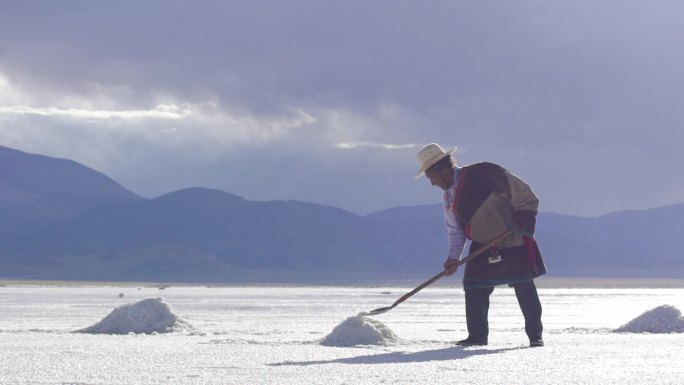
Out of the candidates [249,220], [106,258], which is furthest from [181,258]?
[249,220]

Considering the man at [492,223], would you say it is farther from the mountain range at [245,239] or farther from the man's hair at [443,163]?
the mountain range at [245,239]

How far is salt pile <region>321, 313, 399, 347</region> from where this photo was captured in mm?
6520

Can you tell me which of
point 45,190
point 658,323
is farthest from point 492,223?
point 45,190

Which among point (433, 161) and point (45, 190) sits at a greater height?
point (45, 190)

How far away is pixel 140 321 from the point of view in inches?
314

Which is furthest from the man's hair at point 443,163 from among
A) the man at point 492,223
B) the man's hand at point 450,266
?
the man's hand at point 450,266

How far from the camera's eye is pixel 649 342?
655 cm

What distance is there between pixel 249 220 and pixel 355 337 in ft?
393

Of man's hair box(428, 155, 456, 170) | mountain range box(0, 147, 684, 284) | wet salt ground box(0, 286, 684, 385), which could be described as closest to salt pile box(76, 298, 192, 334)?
wet salt ground box(0, 286, 684, 385)

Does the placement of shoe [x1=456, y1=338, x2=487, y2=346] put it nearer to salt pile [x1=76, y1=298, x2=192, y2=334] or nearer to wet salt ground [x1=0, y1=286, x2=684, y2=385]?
wet salt ground [x1=0, y1=286, x2=684, y2=385]

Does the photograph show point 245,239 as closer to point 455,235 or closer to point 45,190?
point 45,190

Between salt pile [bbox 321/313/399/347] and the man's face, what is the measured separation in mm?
917

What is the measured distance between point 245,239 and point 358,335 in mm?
113405

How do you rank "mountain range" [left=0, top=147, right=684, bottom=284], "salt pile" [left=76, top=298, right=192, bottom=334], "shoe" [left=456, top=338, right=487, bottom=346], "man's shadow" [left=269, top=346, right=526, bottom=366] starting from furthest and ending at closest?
1. "mountain range" [left=0, top=147, right=684, bottom=284]
2. "salt pile" [left=76, top=298, right=192, bottom=334]
3. "shoe" [left=456, top=338, right=487, bottom=346]
4. "man's shadow" [left=269, top=346, right=526, bottom=366]
